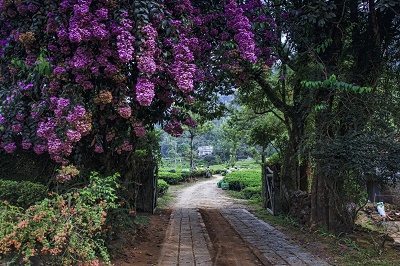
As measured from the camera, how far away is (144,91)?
5.05 meters

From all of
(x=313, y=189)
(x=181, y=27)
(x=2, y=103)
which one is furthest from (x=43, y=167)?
(x=313, y=189)

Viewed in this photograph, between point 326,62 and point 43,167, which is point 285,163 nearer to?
point 326,62

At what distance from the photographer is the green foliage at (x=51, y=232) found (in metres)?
3.66

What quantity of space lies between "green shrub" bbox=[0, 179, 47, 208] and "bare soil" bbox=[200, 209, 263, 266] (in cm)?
263

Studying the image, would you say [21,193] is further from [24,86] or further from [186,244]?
[186,244]

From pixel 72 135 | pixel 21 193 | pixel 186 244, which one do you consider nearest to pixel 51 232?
pixel 72 135

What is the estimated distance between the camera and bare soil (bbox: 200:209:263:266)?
6.11m

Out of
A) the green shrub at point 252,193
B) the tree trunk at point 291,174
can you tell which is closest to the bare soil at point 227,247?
the tree trunk at point 291,174

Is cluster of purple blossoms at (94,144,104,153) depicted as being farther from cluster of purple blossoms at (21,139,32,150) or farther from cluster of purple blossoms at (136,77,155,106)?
cluster of purple blossoms at (136,77,155,106)

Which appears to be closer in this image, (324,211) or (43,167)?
(43,167)

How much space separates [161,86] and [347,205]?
4.61m

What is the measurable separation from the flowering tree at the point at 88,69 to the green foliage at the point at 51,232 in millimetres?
1093

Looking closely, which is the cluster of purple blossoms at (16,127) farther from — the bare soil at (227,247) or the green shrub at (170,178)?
the green shrub at (170,178)

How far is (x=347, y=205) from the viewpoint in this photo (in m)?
8.08
